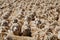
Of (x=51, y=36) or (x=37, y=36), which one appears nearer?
(x=51, y=36)

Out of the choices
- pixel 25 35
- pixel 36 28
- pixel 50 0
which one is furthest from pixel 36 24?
pixel 50 0

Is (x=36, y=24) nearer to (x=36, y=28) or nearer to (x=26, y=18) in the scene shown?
(x=36, y=28)

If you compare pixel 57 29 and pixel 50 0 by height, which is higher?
pixel 50 0

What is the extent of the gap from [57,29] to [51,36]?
1.26 ft

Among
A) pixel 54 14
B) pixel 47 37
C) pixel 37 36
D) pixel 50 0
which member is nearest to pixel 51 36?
pixel 47 37

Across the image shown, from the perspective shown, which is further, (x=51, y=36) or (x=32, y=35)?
(x=32, y=35)

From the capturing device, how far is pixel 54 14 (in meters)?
3.51

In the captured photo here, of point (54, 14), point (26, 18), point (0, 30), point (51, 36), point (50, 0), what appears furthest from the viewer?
point (50, 0)

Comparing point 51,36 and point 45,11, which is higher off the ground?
point 45,11

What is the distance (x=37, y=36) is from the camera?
236 centimetres

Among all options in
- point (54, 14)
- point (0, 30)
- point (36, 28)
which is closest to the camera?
point (0, 30)

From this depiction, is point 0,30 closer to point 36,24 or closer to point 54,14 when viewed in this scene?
point 36,24

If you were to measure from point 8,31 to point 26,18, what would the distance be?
27.5 inches

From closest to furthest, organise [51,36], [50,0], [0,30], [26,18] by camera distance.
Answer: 1. [51,36]
2. [0,30]
3. [26,18]
4. [50,0]
